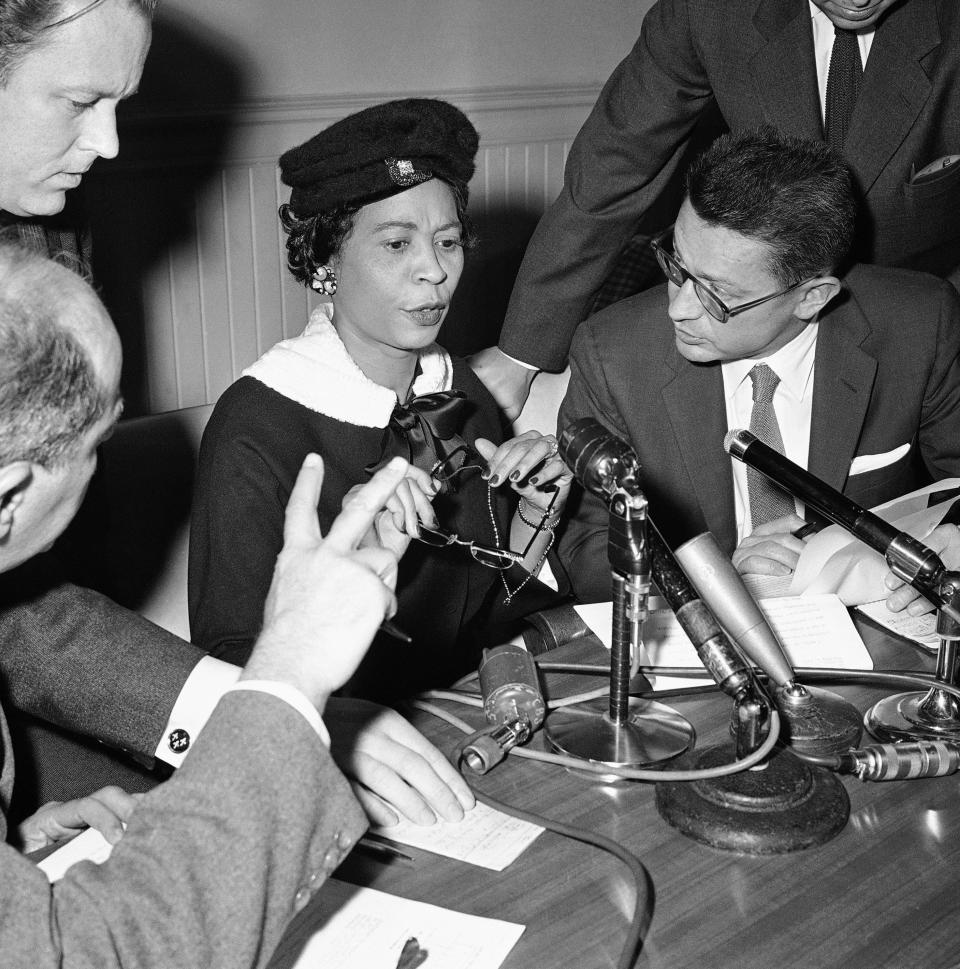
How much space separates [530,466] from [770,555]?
1.44 ft

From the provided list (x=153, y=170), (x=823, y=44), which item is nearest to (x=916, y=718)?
(x=823, y=44)

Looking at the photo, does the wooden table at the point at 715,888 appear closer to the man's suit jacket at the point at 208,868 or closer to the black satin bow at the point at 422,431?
the man's suit jacket at the point at 208,868

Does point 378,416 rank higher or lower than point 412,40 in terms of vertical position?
lower

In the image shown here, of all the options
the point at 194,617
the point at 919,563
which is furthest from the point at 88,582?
the point at 919,563

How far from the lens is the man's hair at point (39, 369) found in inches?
38.1

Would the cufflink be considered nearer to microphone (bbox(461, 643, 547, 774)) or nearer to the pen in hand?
microphone (bbox(461, 643, 547, 774))

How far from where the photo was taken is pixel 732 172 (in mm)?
2152

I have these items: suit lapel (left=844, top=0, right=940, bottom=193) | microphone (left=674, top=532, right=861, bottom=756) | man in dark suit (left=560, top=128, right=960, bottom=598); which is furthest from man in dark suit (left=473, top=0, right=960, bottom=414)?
microphone (left=674, top=532, right=861, bottom=756)

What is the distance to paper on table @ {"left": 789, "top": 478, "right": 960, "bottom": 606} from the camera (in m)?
1.80

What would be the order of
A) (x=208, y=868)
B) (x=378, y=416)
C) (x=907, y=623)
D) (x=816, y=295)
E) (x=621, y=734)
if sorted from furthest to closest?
(x=816, y=295) → (x=378, y=416) → (x=907, y=623) → (x=621, y=734) → (x=208, y=868)

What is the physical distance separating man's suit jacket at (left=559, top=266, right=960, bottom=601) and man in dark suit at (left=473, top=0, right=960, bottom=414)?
22 cm

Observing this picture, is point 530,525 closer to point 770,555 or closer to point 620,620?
point 770,555

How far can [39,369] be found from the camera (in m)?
0.98

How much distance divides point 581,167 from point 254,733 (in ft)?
6.64
